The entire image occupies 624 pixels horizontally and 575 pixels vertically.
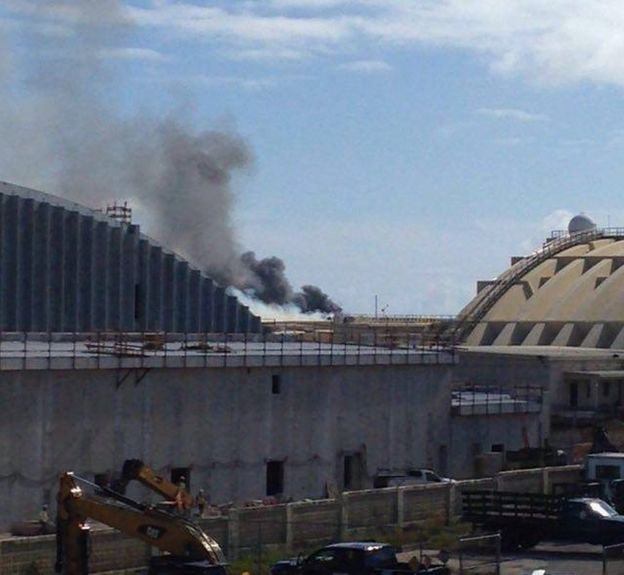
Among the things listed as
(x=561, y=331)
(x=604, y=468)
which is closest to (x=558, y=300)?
(x=561, y=331)

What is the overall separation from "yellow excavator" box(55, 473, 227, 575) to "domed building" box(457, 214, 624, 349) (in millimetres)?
46331

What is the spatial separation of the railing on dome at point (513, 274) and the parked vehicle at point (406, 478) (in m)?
34.0

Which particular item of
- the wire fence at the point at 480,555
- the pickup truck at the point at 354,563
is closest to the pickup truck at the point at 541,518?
the wire fence at the point at 480,555

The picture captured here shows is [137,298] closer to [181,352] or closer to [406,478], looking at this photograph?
[181,352]

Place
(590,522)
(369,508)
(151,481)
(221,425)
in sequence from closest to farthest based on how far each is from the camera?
1. (151,481)
2. (590,522)
3. (369,508)
4. (221,425)

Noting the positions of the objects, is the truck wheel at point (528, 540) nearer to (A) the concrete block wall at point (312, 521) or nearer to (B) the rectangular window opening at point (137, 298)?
(A) the concrete block wall at point (312, 521)

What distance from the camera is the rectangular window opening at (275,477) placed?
147 ft

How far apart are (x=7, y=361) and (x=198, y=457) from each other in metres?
6.69

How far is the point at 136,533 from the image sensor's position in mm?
30469

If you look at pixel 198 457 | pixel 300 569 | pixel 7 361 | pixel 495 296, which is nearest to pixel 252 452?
pixel 198 457

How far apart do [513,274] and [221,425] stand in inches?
1909

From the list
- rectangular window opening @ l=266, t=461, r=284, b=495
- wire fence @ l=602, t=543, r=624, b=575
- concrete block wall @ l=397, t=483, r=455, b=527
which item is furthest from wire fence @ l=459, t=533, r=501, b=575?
rectangular window opening @ l=266, t=461, r=284, b=495

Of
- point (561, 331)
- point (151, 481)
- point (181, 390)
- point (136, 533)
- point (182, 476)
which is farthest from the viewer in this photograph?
point (561, 331)

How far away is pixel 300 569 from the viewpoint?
31203 mm
